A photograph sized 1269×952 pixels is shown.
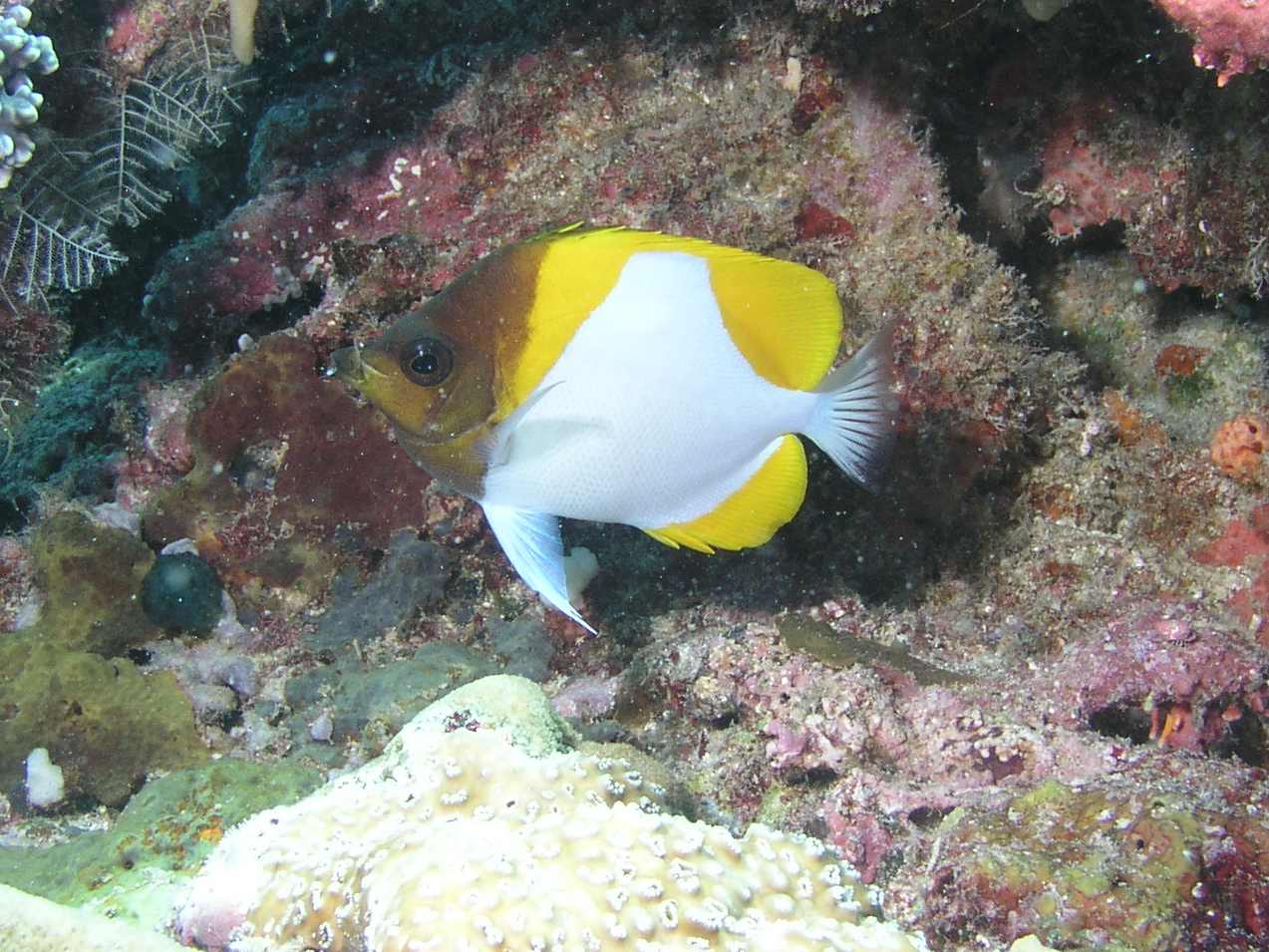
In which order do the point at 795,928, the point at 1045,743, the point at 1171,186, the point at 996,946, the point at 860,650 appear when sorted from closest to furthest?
the point at 795,928, the point at 996,946, the point at 1045,743, the point at 860,650, the point at 1171,186

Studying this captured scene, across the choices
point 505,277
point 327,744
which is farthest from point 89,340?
point 505,277

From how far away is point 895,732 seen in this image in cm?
301

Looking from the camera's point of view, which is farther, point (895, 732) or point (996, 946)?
point (895, 732)

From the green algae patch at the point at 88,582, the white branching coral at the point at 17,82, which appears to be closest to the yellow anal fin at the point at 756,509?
the green algae patch at the point at 88,582

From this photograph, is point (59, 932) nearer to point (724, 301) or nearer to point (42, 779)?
point (724, 301)

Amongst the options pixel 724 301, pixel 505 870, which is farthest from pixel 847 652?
pixel 505 870

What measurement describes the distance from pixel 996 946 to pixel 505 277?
2.02 metres

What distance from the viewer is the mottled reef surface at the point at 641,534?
10.9ft

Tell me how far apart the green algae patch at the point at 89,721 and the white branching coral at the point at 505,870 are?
5.20 ft

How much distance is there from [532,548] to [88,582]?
9.03 feet

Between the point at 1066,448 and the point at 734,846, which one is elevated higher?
the point at 1066,448

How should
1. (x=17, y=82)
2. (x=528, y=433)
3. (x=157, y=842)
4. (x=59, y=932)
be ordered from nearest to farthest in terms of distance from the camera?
(x=59, y=932)
(x=528, y=433)
(x=157, y=842)
(x=17, y=82)

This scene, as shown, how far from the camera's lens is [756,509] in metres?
2.51

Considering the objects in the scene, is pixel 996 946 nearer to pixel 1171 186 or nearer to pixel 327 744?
pixel 327 744
